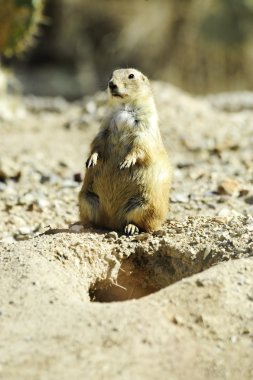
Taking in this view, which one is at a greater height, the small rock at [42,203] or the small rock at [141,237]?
the small rock at [141,237]

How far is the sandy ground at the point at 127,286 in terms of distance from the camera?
12.0ft

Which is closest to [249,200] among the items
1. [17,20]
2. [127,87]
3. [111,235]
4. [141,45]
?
[127,87]

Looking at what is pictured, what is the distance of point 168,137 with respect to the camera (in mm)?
9898

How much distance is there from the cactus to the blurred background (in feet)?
20.3

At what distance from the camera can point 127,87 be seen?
5.81 metres

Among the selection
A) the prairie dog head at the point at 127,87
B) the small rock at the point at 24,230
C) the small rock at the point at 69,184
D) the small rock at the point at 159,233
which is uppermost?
the prairie dog head at the point at 127,87

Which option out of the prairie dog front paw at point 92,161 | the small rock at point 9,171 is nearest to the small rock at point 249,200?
the prairie dog front paw at point 92,161

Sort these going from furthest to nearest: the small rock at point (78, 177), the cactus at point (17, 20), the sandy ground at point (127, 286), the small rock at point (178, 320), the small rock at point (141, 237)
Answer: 1. the cactus at point (17, 20)
2. the small rock at point (78, 177)
3. the small rock at point (141, 237)
4. the small rock at point (178, 320)
5. the sandy ground at point (127, 286)

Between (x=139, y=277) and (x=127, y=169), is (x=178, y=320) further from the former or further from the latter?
(x=127, y=169)

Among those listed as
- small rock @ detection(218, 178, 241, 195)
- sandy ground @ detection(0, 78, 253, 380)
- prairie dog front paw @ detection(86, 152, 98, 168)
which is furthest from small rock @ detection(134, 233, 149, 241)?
small rock @ detection(218, 178, 241, 195)

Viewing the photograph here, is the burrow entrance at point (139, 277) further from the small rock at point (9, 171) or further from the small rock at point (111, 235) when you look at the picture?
the small rock at point (9, 171)

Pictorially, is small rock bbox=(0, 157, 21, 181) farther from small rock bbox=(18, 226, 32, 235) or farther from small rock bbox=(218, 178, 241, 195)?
small rock bbox=(218, 178, 241, 195)

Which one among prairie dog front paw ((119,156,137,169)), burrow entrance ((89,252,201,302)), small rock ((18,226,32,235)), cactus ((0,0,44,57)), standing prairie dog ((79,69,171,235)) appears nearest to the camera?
burrow entrance ((89,252,201,302))

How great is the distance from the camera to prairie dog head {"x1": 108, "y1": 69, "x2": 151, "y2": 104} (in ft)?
18.8
